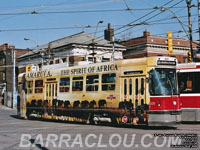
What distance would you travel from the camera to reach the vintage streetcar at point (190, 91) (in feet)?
58.5

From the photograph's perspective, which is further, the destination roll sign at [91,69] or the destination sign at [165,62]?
the destination roll sign at [91,69]

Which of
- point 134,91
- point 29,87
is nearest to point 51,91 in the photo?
point 29,87

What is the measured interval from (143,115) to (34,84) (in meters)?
9.94

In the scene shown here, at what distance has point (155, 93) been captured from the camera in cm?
1504

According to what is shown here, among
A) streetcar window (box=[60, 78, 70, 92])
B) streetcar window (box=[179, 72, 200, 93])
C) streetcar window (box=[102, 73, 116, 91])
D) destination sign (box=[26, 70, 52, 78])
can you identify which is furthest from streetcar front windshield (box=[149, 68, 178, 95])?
destination sign (box=[26, 70, 52, 78])

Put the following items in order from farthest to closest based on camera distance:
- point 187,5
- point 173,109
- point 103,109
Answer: point 187,5
point 103,109
point 173,109

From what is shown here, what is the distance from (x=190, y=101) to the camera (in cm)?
1794

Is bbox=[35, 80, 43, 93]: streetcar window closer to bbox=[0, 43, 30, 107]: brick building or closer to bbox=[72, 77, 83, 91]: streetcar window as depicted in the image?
bbox=[72, 77, 83, 91]: streetcar window

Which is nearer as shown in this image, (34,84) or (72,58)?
(34,84)

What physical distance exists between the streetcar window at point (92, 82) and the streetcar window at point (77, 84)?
0.52 meters

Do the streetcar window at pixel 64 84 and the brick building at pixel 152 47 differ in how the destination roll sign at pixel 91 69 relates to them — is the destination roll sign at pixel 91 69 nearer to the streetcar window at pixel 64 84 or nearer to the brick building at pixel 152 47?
the streetcar window at pixel 64 84

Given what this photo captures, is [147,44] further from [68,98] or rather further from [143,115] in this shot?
[143,115]

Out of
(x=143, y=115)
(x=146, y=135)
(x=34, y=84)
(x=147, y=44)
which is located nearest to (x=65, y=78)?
(x=34, y=84)

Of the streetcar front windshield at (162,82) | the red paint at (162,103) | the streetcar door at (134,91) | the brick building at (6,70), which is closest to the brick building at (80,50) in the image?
the brick building at (6,70)
